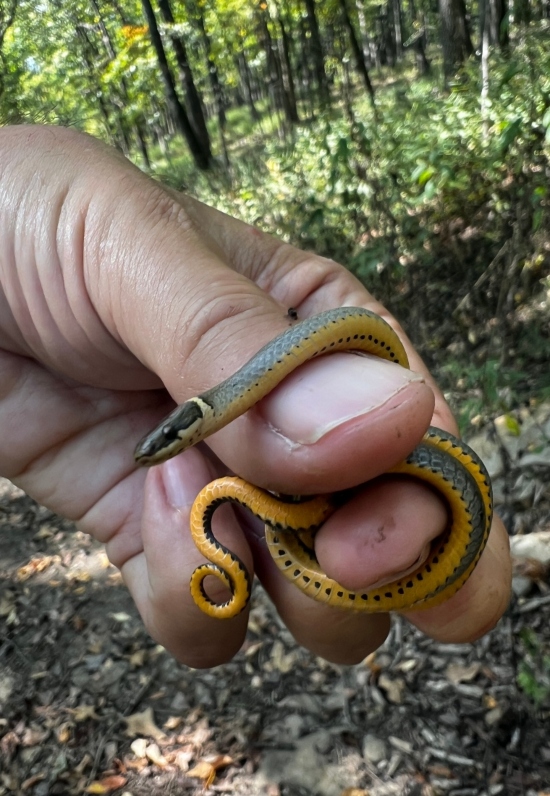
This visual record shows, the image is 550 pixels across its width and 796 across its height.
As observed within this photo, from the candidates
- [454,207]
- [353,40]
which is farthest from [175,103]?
[454,207]

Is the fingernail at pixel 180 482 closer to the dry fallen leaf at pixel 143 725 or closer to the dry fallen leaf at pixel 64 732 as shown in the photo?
the dry fallen leaf at pixel 143 725

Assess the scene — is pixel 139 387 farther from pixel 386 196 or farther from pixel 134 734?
pixel 386 196

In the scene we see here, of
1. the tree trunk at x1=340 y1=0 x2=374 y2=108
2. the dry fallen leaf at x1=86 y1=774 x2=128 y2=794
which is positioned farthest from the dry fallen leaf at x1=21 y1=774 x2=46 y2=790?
the tree trunk at x1=340 y1=0 x2=374 y2=108

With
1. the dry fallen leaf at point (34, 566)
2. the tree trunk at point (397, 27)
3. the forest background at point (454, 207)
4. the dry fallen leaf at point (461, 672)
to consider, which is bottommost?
the tree trunk at point (397, 27)

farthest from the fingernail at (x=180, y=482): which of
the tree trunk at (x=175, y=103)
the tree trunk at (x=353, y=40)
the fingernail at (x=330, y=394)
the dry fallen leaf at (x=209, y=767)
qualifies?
the tree trunk at (x=175, y=103)

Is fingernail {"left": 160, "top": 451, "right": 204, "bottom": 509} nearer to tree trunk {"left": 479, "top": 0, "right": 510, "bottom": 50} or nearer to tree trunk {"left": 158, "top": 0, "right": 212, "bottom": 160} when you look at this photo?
tree trunk {"left": 479, "top": 0, "right": 510, "bottom": 50}

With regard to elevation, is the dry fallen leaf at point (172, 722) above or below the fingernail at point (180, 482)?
below
